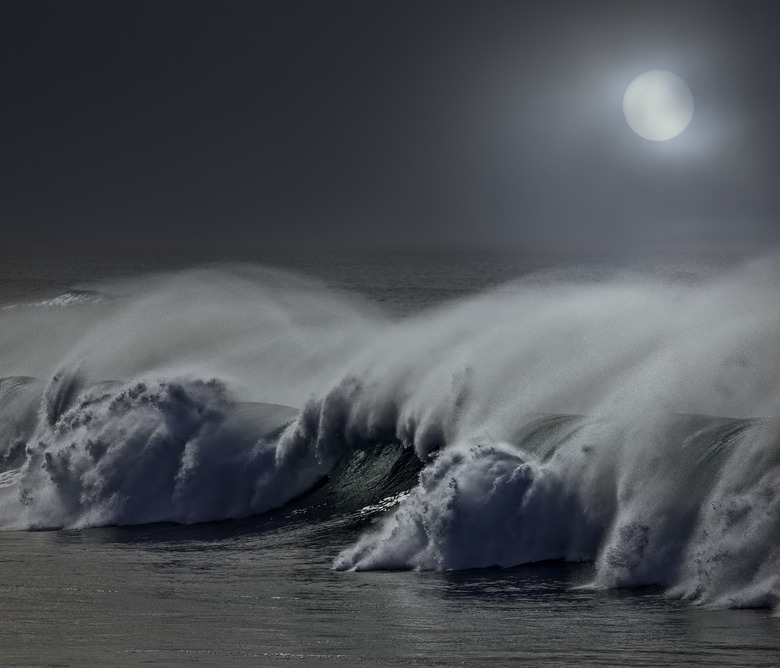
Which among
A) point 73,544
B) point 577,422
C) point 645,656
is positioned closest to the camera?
point 645,656

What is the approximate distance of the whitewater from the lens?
13750 mm

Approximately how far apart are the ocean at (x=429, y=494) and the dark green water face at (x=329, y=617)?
0.13 ft

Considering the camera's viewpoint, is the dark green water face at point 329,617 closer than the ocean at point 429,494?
Yes

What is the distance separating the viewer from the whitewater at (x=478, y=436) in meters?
13.8

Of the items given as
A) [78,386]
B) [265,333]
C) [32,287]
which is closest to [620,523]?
[78,386]

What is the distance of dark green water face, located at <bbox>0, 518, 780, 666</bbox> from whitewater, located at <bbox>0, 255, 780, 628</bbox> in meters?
0.57

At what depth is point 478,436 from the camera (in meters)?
17.2

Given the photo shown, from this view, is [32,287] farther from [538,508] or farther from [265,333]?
[538,508]

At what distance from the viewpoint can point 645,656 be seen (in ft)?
35.6

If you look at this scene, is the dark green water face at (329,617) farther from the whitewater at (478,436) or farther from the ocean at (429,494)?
the whitewater at (478,436)

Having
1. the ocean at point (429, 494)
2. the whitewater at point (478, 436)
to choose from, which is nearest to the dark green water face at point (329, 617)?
the ocean at point (429, 494)

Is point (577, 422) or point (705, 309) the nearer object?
point (577, 422)

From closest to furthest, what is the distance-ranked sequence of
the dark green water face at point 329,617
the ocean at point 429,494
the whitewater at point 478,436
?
the dark green water face at point 329,617 < the ocean at point 429,494 < the whitewater at point 478,436

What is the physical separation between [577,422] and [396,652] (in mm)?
5905
